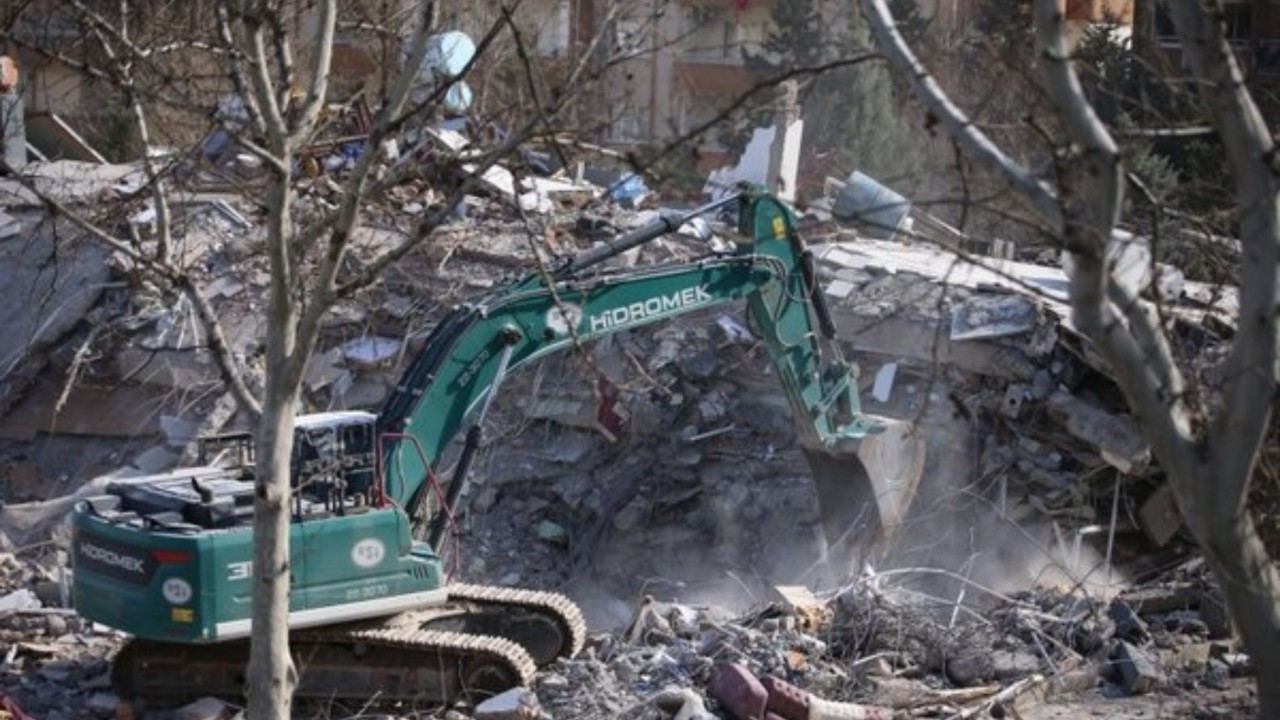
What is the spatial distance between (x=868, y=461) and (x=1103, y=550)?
273 centimetres

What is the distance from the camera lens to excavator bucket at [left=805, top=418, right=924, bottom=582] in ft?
49.0

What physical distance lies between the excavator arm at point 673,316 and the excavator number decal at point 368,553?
1.84 feet

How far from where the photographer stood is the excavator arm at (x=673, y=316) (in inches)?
487

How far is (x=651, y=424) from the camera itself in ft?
58.0

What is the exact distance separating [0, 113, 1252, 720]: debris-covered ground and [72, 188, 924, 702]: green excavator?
4.68ft

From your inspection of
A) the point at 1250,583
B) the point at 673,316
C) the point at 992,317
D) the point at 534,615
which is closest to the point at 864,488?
the point at 673,316

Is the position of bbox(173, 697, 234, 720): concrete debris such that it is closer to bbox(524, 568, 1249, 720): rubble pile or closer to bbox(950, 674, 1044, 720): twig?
bbox(524, 568, 1249, 720): rubble pile

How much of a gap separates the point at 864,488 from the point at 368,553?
4.79 meters

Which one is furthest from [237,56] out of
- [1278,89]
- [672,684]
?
[672,684]

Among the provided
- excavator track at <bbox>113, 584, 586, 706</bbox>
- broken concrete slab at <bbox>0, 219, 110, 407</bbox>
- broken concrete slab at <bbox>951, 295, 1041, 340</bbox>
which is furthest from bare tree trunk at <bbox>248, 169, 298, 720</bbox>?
broken concrete slab at <bbox>0, 219, 110, 407</bbox>

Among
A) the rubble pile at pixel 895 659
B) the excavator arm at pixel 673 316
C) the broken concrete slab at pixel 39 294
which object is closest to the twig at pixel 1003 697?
the rubble pile at pixel 895 659

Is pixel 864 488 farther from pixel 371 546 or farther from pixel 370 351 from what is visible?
pixel 370 351

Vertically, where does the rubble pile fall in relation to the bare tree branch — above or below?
below

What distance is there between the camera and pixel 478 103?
9.55 metres
